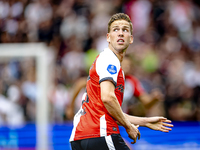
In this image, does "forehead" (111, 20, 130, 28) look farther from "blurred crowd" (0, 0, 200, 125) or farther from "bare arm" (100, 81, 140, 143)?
"blurred crowd" (0, 0, 200, 125)

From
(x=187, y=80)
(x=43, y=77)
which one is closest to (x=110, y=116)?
(x=43, y=77)

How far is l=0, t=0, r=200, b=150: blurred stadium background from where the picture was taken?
27.9 ft

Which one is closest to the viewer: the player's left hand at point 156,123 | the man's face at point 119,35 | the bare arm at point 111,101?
the bare arm at point 111,101

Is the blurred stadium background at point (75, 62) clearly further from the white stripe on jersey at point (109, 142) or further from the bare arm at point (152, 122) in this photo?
the white stripe on jersey at point (109, 142)

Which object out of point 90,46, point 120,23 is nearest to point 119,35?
point 120,23

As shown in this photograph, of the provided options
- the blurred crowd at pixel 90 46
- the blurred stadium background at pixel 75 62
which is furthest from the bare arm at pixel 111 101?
the blurred crowd at pixel 90 46

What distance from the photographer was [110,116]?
3600 millimetres

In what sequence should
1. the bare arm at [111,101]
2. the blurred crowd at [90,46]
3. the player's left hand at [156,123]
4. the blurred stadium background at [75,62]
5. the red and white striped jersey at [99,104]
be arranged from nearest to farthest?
the bare arm at [111,101] → the red and white striped jersey at [99,104] → the player's left hand at [156,123] → the blurred stadium background at [75,62] → the blurred crowd at [90,46]

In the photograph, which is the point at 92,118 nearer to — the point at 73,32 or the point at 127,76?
the point at 127,76

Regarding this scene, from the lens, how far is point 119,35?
3.81 m

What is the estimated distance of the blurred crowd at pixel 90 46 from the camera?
31.9 ft

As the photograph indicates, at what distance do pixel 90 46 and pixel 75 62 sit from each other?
0.85 meters

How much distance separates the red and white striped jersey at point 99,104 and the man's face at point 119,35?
0.43 feet

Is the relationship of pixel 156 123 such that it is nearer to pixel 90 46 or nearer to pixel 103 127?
pixel 103 127
